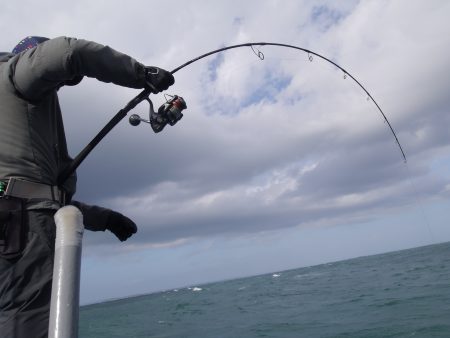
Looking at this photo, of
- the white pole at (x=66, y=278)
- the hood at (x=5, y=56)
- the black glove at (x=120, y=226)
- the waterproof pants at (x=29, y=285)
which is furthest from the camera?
the black glove at (x=120, y=226)

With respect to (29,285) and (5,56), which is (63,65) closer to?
(5,56)

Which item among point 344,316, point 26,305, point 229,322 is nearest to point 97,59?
point 26,305

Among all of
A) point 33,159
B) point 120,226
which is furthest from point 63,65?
point 120,226

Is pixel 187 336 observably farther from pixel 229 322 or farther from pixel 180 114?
pixel 180 114

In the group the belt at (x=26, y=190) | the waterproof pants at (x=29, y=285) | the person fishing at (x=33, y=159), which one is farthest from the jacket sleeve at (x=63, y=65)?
the waterproof pants at (x=29, y=285)

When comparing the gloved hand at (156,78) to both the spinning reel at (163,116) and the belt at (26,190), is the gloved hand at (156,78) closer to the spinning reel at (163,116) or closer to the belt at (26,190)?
the spinning reel at (163,116)

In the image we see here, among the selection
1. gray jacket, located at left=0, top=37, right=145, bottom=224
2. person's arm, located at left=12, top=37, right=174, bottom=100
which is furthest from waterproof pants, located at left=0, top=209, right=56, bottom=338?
person's arm, located at left=12, top=37, right=174, bottom=100

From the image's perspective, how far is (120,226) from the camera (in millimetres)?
2969

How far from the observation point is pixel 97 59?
211 cm

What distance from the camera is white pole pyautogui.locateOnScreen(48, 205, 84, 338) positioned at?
1606 millimetres

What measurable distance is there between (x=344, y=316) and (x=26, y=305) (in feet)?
49.0

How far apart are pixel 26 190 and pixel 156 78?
951 millimetres

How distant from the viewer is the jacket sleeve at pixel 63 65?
1.99 metres

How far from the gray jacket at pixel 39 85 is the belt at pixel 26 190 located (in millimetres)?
38
